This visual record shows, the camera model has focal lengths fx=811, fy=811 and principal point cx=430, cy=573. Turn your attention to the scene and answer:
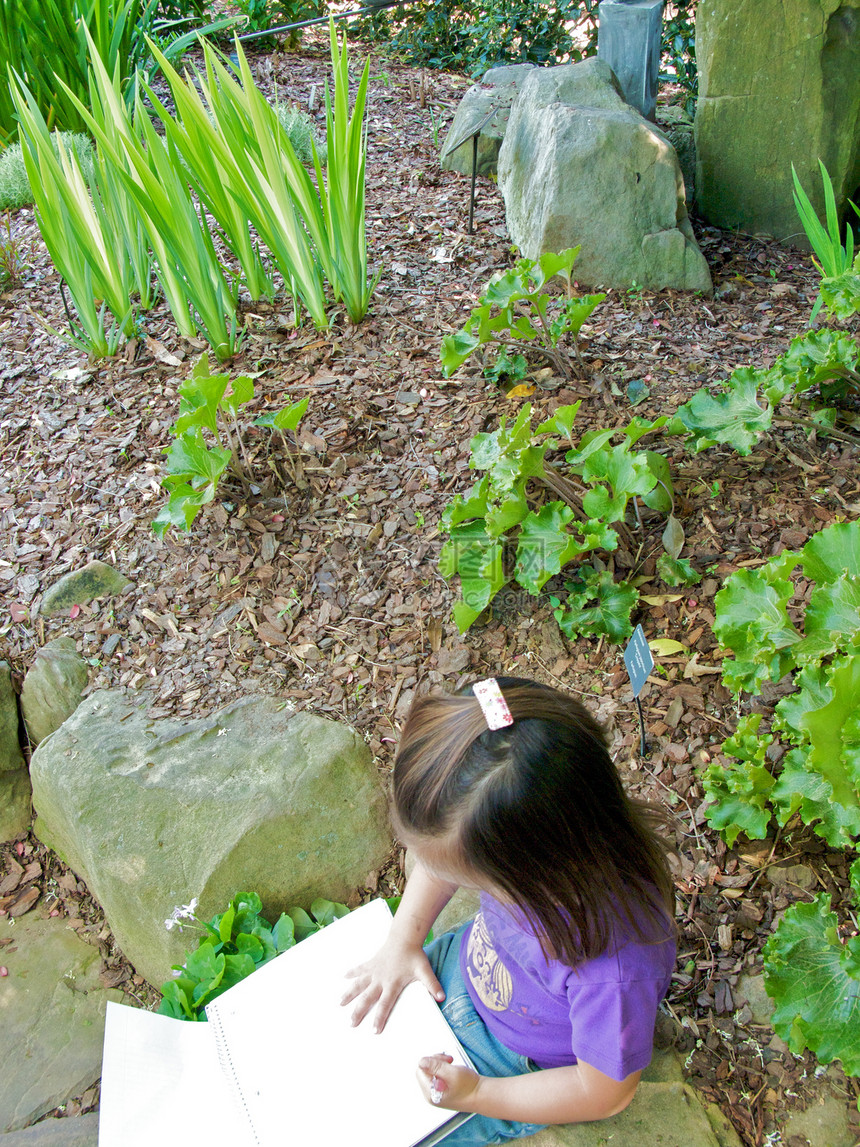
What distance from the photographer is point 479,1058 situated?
1.30 meters

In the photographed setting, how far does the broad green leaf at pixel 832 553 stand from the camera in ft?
4.44

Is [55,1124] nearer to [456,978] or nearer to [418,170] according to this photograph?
[456,978]

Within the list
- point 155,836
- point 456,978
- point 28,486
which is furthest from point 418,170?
point 456,978

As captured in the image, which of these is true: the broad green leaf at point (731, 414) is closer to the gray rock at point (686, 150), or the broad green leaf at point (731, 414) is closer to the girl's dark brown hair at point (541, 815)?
the girl's dark brown hair at point (541, 815)

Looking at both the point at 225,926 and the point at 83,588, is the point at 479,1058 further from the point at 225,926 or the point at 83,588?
the point at 83,588

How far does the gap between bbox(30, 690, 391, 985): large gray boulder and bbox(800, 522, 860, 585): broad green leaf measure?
1053mm

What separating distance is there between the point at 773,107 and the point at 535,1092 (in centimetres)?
324

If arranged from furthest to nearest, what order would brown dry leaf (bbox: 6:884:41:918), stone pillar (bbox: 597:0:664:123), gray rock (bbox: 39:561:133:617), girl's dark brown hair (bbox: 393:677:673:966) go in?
stone pillar (bbox: 597:0:664:123)
gray rock (bbox: 39:561:133:617)
brown dry leaf (bbox: 6:884:41:918)
girl's dark brown hair (bbox: 393:677:673:966)

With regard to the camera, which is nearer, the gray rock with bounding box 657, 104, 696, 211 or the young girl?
the young girl

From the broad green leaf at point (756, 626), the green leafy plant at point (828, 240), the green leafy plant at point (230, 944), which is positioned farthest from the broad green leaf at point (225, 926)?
the green leafy plant at point (828, 240)

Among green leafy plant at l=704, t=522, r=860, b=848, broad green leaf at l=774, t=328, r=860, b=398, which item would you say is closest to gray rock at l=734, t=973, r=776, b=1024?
green leafy plant at l=704, t=522, r=860, b=848

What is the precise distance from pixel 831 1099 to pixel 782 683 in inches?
28.6

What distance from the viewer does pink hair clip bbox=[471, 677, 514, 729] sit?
961 mm

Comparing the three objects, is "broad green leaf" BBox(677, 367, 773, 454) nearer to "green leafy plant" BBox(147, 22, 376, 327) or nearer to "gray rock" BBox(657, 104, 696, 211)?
"green leafy plant" BBox(147, 22, 376, 327)
